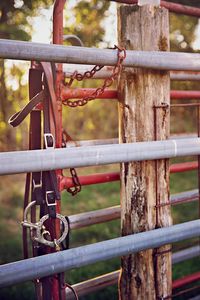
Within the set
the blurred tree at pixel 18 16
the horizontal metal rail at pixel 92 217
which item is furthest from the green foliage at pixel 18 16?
the horizontal metal rail at pixel 92 217

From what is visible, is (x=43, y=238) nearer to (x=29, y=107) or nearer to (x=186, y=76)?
(x=29, y=107)

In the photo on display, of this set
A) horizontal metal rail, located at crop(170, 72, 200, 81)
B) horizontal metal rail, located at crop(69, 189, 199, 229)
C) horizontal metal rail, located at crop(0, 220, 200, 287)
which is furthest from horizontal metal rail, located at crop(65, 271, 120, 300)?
horizontal metal rail, located at crop(170, 72, 200, 81)

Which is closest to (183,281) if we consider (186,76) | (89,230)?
(186,76)

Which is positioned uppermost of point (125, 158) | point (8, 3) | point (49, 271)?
point (8, 3)

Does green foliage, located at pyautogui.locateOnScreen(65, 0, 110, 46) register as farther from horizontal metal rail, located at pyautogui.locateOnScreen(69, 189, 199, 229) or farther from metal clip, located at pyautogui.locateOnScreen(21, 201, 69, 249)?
metal clip, located at pyautogui.locateOnScreen(21, 201, 69, 249)

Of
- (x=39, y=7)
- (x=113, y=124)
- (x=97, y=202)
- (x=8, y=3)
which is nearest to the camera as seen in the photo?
(x=8, y=3)

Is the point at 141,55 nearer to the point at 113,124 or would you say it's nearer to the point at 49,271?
the point at 49,271

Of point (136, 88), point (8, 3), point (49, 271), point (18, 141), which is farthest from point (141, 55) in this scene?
point (18, 141)

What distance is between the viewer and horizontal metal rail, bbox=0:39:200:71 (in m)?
1.32

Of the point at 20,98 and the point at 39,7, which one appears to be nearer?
the point at 39,7

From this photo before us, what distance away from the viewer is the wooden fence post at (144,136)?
1.75m

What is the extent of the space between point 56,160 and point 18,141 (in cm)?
845

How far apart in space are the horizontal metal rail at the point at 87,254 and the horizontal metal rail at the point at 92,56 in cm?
70

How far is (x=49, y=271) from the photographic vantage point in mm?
1386
